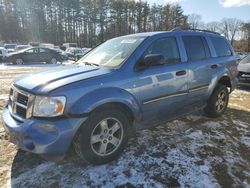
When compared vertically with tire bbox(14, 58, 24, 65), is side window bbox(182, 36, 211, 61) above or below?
above

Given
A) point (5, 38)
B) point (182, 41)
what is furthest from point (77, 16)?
point (182, 41)

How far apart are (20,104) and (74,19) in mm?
61113

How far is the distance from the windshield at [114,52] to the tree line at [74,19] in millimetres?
55800

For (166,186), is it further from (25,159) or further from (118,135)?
(25,159)

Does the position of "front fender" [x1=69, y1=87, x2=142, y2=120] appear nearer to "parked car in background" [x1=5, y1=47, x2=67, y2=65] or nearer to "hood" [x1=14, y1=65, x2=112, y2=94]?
"hood" [x1=14, y1=65, x2=112, y2=94]

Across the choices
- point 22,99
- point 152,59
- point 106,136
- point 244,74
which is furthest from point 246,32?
point 22,99

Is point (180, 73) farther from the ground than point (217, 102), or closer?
farther from the ground

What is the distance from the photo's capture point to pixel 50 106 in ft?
9.25

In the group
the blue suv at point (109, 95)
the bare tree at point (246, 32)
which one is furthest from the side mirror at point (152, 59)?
the bare tree at point (246, 32)

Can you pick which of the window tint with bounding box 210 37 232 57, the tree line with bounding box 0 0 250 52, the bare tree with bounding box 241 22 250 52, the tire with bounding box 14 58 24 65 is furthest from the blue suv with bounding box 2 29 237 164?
the bare tree with bounding box 241 22 250 52

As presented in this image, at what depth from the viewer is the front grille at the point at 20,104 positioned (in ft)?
9.60

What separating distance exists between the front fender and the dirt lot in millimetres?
786

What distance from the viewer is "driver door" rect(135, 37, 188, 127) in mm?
3593

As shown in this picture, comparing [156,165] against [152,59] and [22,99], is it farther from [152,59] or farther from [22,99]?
A: [22,99]
